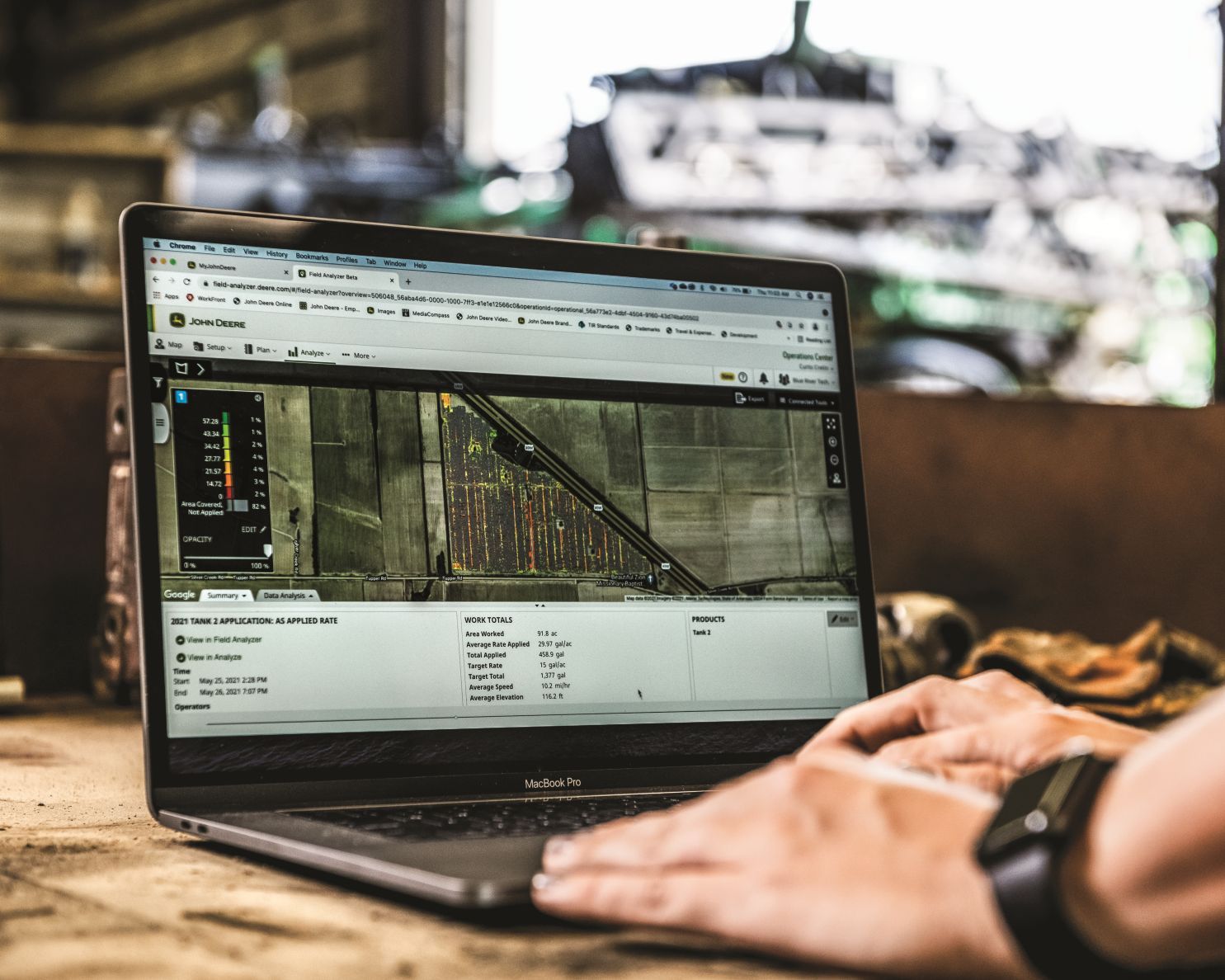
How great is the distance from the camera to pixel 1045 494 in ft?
5.19

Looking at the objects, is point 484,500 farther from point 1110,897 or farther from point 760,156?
point 760,156

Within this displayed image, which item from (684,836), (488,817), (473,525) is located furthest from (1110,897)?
(473,525)

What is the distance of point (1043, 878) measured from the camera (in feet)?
1.27

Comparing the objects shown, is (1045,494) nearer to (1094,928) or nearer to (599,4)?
(1094,928)

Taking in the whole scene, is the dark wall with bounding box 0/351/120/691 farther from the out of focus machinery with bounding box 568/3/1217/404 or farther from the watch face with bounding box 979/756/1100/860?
the out of focus machinery with bounding box 568/3/1217/404

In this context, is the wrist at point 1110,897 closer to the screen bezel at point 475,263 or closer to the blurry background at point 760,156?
the screen bezel at point 475,263

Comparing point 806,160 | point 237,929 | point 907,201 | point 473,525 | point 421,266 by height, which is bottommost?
point 237,929

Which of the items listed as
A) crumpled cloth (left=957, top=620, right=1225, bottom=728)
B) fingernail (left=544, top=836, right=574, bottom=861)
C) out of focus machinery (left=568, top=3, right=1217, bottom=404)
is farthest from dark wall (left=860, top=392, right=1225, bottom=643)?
out of focus machinery (left=568, top=3, right=1217, bottom=404)

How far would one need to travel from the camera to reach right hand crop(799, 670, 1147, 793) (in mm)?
586

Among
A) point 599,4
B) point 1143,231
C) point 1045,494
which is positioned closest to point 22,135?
point 599,4

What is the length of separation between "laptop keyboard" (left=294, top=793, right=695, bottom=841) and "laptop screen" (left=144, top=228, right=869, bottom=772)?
2.2 inches

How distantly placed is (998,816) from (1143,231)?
4.20 m

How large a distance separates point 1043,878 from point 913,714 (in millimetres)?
259

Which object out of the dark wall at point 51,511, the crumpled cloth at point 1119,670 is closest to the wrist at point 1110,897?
the crumpled cloth at point 1119,670
